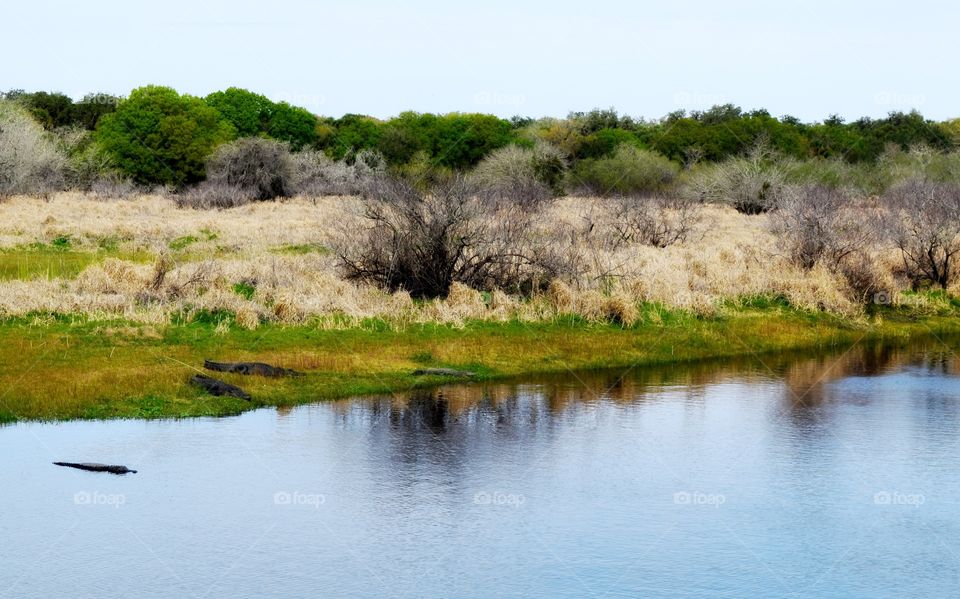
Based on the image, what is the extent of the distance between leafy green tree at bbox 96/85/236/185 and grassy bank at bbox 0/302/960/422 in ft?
192

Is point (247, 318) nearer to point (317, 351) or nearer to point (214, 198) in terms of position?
point (317, 351)

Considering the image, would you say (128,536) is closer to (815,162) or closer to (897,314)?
(897,314)

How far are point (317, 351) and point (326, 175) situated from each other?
173ft

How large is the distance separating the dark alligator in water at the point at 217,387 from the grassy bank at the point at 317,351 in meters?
0.21

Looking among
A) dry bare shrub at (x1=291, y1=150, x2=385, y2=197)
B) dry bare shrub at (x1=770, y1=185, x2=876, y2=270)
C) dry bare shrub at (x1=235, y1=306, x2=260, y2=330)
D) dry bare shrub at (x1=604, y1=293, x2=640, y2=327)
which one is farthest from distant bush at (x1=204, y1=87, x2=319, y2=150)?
dry bare shrub at (x1=235, y1=306, x2=260, y2=330)

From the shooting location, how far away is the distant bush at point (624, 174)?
258ft

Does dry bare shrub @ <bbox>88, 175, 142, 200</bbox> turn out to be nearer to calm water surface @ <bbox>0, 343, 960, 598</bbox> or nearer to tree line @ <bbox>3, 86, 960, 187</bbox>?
tree line @ <bbox>3, 86, 960, 187</bbox>

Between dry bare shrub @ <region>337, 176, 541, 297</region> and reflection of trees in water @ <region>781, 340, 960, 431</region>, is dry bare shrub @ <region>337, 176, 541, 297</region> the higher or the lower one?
the higher one

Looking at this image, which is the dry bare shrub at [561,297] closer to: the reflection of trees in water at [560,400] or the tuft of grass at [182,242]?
the reflection of trees in water at [560,400]

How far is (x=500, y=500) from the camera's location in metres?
17.6

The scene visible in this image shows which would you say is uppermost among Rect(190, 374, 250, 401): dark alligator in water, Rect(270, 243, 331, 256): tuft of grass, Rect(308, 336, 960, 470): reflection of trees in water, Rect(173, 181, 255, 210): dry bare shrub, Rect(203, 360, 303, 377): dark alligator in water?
Rect(173, 181, 255, 210): dry bare shrub

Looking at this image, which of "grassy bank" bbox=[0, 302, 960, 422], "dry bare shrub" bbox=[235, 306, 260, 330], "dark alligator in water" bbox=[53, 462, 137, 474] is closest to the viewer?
"dark alligator in water" bbox=[53, 462, 137, 474]

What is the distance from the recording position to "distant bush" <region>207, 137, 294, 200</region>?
72250mm

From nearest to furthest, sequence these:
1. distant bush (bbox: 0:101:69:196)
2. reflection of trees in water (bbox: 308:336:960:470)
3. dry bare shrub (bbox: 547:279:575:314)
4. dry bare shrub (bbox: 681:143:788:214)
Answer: reflection of trees in water (bbox: 308:336:960:470), dry bare shrub (bbox: 547:279:575:314), distant bush (bbox: 0:101:69:196), dry bare shrub (bbox: 681:143:788:214)
